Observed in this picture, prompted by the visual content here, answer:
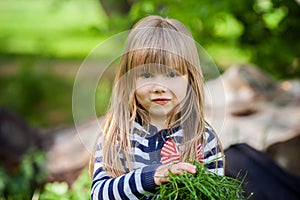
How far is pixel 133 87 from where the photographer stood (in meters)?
2.54

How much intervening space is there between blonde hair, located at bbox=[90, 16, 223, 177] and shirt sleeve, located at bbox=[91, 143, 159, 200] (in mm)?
45

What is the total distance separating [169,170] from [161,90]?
32cm

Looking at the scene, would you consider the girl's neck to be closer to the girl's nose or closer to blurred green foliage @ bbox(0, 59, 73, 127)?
the girl's nose

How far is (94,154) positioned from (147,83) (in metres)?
0.33

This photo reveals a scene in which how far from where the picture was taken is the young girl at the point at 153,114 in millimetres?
2490

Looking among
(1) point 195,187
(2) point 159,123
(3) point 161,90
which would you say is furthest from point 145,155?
(1) point 195,187

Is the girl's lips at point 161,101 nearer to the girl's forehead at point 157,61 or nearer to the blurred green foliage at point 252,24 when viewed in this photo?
the girl's forehead at point 157,61

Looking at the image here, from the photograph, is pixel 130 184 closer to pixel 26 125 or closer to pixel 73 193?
pixel 73 193

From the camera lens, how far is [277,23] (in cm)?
554

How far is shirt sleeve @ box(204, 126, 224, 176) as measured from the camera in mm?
2570

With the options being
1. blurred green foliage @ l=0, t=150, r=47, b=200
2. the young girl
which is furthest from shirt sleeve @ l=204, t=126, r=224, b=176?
blurred green foliage @ l=0, t=150, r=47, b=200

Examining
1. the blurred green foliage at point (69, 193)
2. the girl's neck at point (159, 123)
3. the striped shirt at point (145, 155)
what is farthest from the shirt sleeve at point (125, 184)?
the blurred green foliage at point (69, 193)

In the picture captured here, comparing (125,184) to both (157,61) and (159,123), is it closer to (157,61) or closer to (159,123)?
(159,123)

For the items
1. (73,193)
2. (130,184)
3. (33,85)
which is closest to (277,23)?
(73,193)
